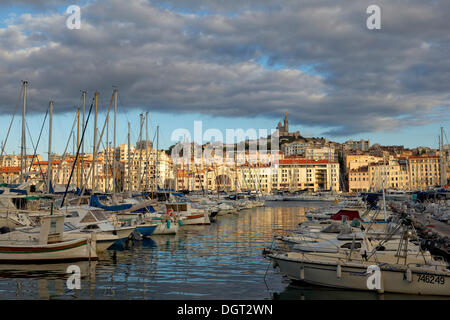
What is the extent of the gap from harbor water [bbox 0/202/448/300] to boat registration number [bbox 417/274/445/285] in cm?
68

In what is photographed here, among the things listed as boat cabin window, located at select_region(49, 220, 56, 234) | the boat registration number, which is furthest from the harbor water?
boat cabin window, located at select_region(49, 220, 56, 234)

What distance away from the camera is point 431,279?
12.8m

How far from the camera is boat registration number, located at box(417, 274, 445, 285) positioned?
41.6ft

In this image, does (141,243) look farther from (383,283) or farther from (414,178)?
(414,178)

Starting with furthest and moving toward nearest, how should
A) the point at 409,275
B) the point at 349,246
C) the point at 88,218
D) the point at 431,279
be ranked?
the point at 88,218 < the point at 349,246 < the point at 409,275 < the point at 431,279

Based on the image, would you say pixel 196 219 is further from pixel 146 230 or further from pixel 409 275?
pixel 409 275

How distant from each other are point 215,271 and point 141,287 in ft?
12.2

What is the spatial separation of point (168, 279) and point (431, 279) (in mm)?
8857

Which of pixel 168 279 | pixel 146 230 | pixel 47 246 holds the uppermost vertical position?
pixel 47 246

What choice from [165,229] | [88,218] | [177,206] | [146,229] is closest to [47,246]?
[88,218]

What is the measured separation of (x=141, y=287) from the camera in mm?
14938

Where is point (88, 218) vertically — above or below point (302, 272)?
above

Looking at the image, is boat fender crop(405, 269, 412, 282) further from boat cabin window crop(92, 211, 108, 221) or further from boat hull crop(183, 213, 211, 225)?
boat hull crop(183, 213, 211, 225)
